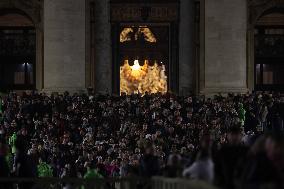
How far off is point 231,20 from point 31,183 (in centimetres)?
3119

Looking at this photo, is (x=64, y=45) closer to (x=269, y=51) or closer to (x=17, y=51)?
(x=17, y=51)

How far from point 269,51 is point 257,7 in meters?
3.17

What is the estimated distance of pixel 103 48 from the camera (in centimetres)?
5653

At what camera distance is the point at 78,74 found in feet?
179

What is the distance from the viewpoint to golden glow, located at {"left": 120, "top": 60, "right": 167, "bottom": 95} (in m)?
62.7

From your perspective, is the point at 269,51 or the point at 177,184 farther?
the point at 269,51

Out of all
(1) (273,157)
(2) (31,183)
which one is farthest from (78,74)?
(1) (273,157)

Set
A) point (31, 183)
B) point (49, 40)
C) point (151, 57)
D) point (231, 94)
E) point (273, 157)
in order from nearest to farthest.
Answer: point (273, 157), point (31, 183), point (231, 94), point (49, 40), point (151, 57)

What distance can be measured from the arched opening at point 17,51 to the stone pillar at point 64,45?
462 cm

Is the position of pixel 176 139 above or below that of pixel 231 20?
below

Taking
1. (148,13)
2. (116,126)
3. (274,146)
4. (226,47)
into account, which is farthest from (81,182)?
(148,13)

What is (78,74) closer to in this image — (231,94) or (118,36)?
(118,36)

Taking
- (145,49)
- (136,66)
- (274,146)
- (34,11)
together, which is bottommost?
(274,146)

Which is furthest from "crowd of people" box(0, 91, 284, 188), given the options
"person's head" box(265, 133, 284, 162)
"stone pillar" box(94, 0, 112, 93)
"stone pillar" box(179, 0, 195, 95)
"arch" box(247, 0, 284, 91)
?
"person's head" box(265, 133, 284, 162)
